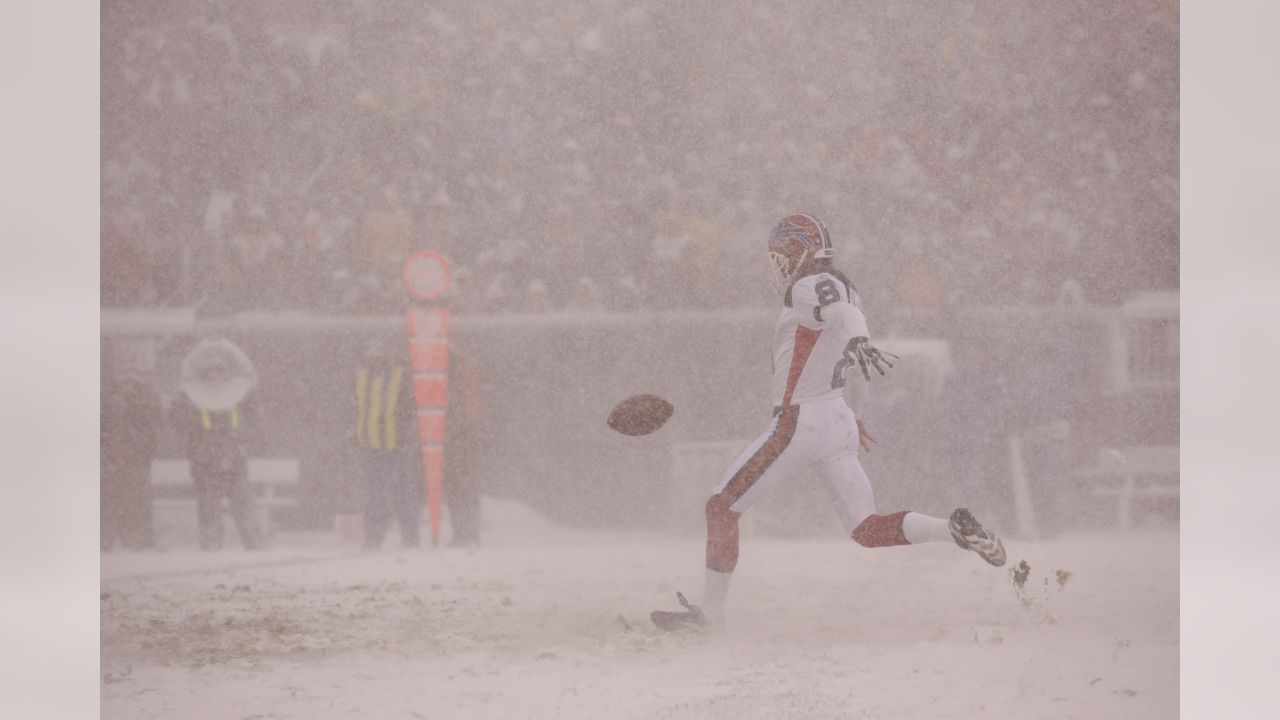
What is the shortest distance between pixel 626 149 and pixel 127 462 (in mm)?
1510

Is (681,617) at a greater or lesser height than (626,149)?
lesser

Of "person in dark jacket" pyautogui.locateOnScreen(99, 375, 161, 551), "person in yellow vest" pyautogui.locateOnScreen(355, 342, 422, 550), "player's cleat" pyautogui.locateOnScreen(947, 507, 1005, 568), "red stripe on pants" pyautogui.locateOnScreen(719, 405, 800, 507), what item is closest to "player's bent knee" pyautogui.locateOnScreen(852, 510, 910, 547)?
"player's cleat" pyautogui.locateOnScreen(947, 507, 1005, 568)

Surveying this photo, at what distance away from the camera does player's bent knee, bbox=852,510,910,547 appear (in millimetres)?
2777

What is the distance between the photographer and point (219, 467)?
276cm

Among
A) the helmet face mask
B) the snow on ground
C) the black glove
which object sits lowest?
the snow on ground

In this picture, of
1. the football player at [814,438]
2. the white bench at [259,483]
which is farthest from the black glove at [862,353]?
the white bench at [259,483]

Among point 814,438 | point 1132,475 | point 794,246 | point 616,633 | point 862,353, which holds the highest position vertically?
point 794,246

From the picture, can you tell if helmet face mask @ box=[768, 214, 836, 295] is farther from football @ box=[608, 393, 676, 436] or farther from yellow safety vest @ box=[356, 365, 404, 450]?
yellow safety vest @ box=[356, 365, 404, 450]

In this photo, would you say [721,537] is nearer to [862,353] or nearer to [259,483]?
[862,353]

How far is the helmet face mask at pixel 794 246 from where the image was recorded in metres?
2.81

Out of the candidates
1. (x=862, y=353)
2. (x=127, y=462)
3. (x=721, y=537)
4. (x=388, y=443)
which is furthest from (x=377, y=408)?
(x=862, y=353)

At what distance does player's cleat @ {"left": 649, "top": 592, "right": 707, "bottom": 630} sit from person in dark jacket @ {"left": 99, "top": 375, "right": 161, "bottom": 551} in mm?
1307
